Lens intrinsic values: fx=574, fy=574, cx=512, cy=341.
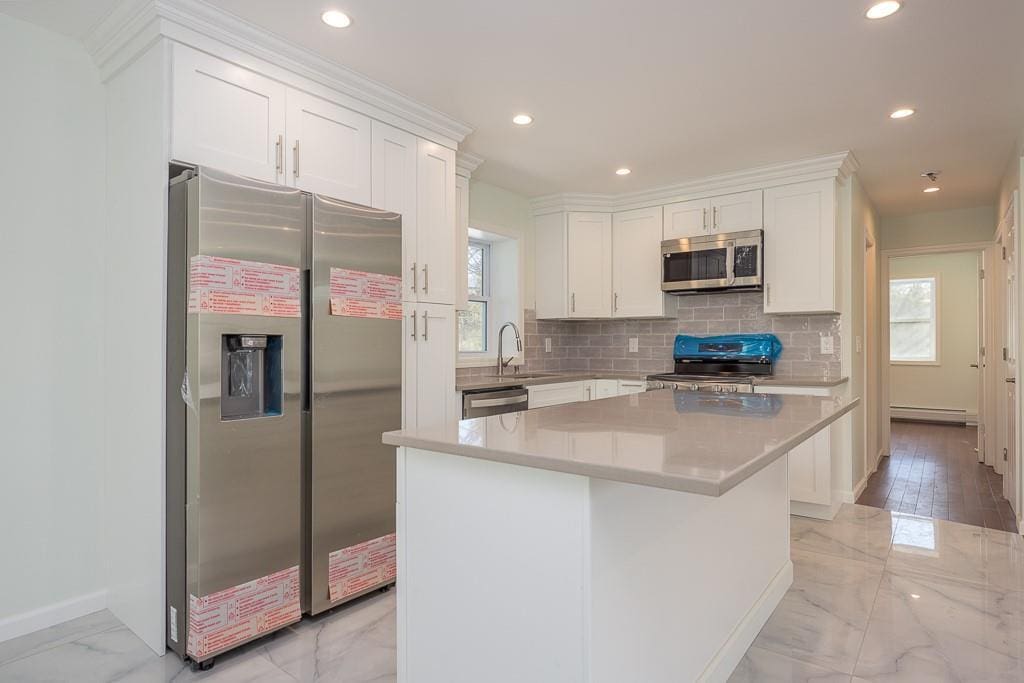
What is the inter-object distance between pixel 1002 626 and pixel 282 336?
3163 mm

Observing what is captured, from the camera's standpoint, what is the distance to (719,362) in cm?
461

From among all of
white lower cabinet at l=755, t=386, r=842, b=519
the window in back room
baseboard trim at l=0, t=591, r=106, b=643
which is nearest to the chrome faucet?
white lower cabinet at l=755, t=386, r=842, b=519

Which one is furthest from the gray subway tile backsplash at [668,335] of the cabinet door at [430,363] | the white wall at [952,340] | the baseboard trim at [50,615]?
the white wall at [952,340]

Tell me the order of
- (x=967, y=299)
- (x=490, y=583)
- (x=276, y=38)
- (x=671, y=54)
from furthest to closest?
(x=967, y=299) → (x=671, y=54) → (x=276, y=38) → (x=490, y=583)

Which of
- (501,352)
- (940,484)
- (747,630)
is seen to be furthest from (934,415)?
(747,630)

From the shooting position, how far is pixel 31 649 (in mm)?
2170

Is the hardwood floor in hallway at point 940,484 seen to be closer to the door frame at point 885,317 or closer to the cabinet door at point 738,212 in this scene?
the door frame at point 885,317

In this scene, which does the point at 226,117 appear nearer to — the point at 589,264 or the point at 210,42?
the point at 210,42

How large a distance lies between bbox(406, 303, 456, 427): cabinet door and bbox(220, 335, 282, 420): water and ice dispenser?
80cm

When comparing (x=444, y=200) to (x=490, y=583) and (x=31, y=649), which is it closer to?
(x=490, y=583)

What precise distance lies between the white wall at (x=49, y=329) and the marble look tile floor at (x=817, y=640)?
0.22 m

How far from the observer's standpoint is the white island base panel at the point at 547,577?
133cm

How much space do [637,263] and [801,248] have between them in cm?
125

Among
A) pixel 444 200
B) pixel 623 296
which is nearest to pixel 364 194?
pixel 444 200
